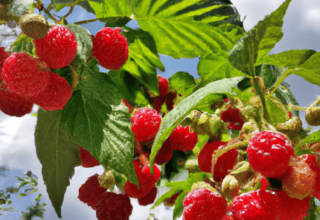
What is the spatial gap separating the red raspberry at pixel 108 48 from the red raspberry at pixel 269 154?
27 cm

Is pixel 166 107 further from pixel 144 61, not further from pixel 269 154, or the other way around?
pixel 269 154

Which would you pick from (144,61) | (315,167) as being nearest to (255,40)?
(315,167)

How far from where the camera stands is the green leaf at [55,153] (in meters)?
0.55

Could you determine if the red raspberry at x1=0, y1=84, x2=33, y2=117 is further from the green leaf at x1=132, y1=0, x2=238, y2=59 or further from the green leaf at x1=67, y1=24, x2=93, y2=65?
the green leaf at x1=132, y1=0, x2=238, y2=59

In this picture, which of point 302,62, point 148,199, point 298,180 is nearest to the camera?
point 298,180

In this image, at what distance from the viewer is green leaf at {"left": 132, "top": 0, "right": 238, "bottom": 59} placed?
646 mm

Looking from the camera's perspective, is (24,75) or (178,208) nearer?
(24,75)

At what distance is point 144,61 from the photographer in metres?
0.67

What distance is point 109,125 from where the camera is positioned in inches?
19.4

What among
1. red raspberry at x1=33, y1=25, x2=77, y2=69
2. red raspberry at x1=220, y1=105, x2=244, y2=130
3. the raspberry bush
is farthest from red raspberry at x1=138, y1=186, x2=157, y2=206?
red raspberry at x1=33, y1=25, x2=77, y2=69

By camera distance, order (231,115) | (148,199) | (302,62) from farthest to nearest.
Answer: (148,199)
(231,115)
(302,62)

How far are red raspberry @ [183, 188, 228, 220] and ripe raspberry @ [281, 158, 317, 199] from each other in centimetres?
8

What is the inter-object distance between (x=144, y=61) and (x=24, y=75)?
29 centimetres

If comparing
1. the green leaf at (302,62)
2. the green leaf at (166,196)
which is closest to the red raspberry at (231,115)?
the green leaf at (302,62)
